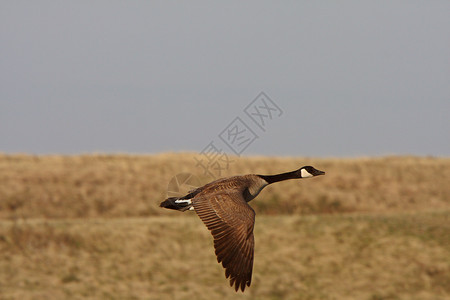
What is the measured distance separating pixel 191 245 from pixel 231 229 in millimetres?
18342

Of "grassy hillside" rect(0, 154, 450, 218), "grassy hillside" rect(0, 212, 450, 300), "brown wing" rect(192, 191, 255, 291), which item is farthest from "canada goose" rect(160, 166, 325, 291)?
"grassy hillside" rect(0, 154, 450, 218)

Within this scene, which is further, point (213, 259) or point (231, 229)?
point (213, 259)

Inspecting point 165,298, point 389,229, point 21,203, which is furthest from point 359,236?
point 21,203

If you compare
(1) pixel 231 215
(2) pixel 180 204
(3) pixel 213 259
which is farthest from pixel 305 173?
(3) pixel 213 259

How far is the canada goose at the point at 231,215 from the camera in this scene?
7824 mm

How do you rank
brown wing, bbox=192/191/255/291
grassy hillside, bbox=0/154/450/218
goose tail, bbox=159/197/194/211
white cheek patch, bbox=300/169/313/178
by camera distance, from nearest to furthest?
1. brown wing, bbox=192/191/255/291
2. goose tail, bbox=159/197/194/211
3. white cheek patch, bbox=300/169/313/178
4. grassy hillside, bbox=0/154/450/218

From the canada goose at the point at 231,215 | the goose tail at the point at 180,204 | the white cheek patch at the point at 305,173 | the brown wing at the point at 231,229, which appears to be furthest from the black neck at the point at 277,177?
the goose tail at the point at 180,204

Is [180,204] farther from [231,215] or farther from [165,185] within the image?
[165,185]

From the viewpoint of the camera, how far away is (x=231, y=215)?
8.52 meters

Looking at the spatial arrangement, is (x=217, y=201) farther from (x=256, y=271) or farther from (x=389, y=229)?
(x=389, y=229)

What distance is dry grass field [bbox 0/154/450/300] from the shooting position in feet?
74.6

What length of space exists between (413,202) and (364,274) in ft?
43.5

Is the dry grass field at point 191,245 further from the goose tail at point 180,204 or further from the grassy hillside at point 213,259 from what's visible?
the goose tail at point 180,204

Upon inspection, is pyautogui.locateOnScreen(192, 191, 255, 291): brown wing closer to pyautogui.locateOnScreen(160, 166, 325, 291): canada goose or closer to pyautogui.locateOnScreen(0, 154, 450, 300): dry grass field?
pyautogui.locateOnScreen(160, 166, 325, 291): canada goose
